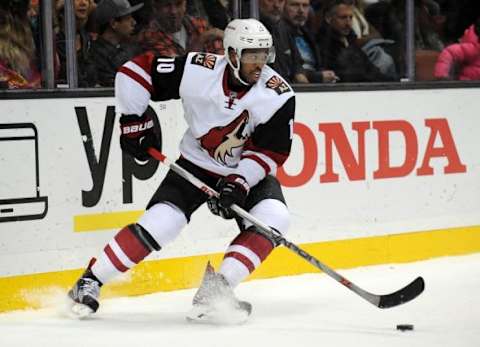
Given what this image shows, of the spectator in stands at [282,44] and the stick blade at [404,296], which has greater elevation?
the spectator in stands at [282,44]

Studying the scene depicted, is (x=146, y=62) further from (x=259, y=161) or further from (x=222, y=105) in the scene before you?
(x=259, y=161)

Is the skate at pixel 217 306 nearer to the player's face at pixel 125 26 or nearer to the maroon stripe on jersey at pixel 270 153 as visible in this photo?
the maroon stripe on jersey at pixel 270 153

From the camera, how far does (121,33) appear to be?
205 inches

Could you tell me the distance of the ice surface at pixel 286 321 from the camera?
13.8ft

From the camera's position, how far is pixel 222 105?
14.9 feet

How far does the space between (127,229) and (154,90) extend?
53 centimetres

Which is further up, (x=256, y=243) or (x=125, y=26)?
(x=125, y=26)

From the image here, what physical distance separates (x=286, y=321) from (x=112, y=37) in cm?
142

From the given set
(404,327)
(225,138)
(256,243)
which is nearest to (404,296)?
(404,327)

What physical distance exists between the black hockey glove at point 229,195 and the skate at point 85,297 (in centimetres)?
51

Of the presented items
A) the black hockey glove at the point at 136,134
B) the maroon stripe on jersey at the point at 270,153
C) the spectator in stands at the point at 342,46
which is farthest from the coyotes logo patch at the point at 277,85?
the spectator in stands at the point at 342,46

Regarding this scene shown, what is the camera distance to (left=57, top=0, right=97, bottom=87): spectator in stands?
5.02 meters

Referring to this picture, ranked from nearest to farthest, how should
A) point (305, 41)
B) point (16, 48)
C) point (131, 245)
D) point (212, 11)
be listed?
point (131, 245) < point (16, 48) < point (212, 11) < point (305, 41)

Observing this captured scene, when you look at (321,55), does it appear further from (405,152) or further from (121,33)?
(121,33)
